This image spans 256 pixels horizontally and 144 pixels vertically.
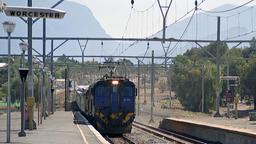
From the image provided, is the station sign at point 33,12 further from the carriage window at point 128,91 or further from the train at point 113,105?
the carriage window at point 128,91

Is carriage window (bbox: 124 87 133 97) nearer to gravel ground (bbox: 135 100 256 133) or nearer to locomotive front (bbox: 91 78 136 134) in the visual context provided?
locomotive front (bbox: 91 78 136 134)

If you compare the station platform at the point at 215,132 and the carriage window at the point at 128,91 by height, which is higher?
the carriage window at the point at 128,91

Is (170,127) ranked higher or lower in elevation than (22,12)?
lower

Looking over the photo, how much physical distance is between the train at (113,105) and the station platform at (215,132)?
373 centimetres

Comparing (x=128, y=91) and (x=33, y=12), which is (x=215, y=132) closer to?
(x=128, y=91)

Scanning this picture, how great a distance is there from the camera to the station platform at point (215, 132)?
26.7 meters

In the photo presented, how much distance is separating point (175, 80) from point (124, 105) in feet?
171

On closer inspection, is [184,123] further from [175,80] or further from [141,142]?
[175,80]

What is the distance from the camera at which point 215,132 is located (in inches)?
1236

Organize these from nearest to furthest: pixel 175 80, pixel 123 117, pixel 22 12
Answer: pixel 22 12 → pixel 123 117 → pixel 175 80

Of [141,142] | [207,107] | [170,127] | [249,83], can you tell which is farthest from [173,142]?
[249,83]

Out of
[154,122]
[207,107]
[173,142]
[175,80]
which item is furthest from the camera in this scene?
[175,80]

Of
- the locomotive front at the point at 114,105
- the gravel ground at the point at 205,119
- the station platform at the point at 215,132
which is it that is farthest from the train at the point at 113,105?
the gravel ground at the point at 205,119

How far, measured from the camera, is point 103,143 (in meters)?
23.8
